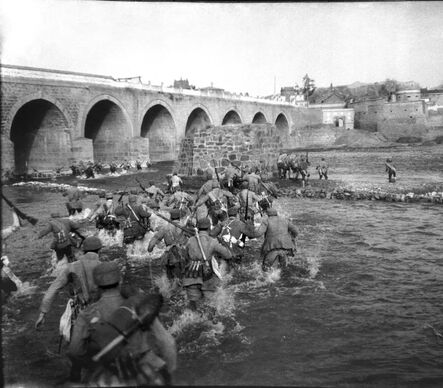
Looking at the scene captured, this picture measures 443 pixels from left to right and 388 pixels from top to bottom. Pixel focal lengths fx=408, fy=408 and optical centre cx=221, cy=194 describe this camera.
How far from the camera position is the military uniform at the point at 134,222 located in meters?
10.1

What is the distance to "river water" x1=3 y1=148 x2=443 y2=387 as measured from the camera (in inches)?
194

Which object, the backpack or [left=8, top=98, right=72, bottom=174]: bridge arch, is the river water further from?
[left=8, top=98, right=72, bottom=174]: bridge arch

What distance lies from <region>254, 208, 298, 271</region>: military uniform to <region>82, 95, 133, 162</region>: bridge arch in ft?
106

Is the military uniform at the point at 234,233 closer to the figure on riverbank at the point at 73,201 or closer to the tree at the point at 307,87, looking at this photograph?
the figure on riverbank at the point at 73,201

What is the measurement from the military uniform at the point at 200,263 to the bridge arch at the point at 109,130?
110 feet

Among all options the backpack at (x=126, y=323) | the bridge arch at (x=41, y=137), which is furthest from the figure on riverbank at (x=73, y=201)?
the bridge arch at (x=41, y=137)

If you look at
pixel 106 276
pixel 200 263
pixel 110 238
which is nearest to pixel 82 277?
pixel 106 276

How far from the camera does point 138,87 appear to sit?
3934cm

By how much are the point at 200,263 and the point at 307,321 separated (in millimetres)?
1887

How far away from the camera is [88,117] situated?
3944 cm

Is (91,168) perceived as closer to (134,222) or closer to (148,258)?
(134,222)

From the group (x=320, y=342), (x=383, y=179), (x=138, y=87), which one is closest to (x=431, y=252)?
(x=320, y=342)

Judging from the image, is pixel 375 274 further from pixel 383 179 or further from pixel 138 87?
pixel 138 87

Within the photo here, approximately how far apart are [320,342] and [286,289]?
2027 mm
